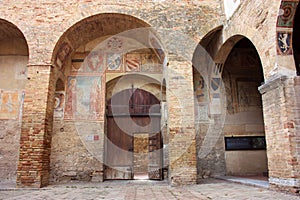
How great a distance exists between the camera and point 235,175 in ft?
26.7

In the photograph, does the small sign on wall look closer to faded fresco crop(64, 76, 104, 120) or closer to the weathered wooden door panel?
faded fresco crop(64, 76, 104, 120)

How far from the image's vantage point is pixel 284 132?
4871 millimetres

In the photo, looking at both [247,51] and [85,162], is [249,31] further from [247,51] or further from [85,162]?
[85,162]

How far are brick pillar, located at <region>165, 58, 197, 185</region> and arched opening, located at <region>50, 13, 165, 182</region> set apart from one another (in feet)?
4.85

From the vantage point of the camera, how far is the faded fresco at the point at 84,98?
8.54m

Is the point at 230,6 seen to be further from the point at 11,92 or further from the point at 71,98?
the point at 11,92

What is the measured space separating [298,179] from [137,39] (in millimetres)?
6450

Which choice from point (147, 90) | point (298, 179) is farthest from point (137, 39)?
point (298, 179)

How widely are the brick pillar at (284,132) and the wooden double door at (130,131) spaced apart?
4.35 meters

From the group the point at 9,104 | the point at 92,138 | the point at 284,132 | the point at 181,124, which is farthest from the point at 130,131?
the point at 284,132

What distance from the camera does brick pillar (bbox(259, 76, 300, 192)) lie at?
4703 mm

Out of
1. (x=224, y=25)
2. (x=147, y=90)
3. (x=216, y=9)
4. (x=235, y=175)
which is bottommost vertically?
(x=235, y=175)

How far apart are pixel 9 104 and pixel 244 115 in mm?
7887

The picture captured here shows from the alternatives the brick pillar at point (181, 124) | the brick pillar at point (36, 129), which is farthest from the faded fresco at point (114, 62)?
the brick pillar at point (181, 124)
